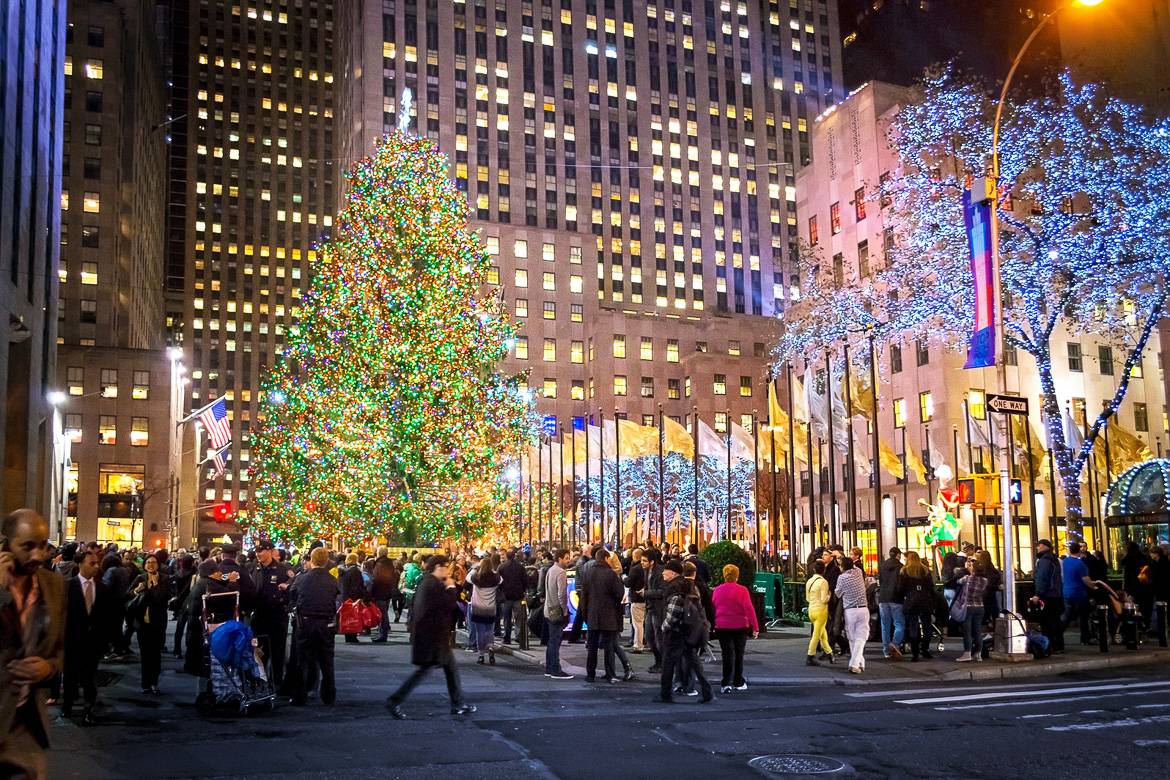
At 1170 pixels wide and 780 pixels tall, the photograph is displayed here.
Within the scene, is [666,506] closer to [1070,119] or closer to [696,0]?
[1070,119]

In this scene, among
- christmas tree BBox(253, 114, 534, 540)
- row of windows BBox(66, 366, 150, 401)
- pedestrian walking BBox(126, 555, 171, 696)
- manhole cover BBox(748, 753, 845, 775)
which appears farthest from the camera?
row of windows BBox(66, 366, 150, 401)

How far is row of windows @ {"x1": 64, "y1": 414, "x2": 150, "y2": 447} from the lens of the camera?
8538 centimetres

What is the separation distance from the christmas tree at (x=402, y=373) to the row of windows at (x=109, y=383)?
2146 inches

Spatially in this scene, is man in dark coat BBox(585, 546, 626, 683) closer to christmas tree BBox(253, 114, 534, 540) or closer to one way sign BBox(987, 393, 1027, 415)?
one way sign BBox(987, 393, 1027, 415)

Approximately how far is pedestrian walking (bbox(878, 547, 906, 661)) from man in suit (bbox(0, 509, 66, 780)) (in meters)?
14.2

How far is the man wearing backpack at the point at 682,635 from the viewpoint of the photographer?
43.3 feet

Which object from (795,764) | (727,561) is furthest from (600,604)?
(727,561)

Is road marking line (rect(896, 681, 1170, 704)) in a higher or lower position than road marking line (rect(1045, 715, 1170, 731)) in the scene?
lower

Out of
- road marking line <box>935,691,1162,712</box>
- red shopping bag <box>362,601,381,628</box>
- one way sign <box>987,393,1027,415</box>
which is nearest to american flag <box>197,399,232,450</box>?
red shopping bag <box>362,601,381,628</box>

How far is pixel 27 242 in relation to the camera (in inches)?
1647

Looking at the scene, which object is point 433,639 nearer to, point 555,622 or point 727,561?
point 555,622

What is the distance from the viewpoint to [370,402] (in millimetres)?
35344

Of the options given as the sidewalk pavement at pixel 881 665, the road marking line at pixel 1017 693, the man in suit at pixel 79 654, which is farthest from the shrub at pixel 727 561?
the man in suit at pixel 79 654

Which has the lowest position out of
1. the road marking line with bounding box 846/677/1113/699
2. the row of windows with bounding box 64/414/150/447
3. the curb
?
the curb
